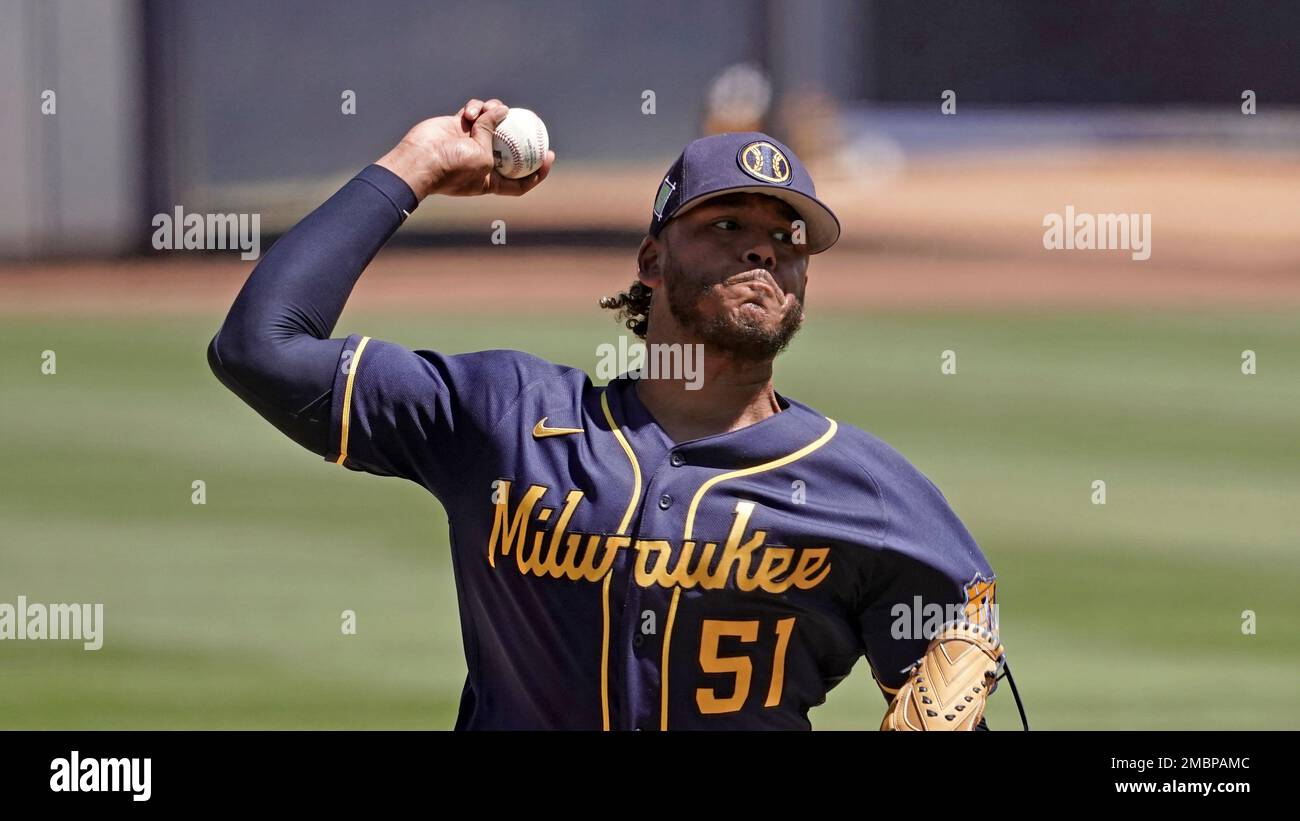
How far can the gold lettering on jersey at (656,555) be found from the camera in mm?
2998

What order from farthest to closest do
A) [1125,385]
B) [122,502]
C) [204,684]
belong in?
[1125,385] → [122,502] → [204,684]

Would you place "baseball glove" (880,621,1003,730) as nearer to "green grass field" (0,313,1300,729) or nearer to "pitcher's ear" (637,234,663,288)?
"pitcher's ear" (637,234,663,288)

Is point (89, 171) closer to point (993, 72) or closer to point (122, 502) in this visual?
point (122, 502)

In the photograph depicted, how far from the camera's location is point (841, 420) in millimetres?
9672

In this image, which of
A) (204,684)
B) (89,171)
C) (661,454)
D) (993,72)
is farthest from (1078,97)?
(661,454)

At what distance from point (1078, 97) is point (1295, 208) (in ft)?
8.33

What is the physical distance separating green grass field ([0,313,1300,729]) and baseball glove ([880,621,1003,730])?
3.66m

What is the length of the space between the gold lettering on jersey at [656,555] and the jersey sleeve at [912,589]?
0.37ft

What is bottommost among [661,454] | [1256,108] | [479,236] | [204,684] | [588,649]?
[204,684]

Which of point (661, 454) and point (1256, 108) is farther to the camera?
point (1256, 108)

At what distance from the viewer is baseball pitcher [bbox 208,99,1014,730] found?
301cm

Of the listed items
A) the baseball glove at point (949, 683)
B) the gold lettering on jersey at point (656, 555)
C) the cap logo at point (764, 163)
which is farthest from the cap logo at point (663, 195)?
the baseball glove at point (949, 683)

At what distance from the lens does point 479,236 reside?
17844mm

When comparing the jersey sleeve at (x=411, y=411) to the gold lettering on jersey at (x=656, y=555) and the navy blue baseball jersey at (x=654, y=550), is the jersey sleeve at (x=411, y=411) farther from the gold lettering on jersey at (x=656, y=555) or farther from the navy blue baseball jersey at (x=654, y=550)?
the gold lettering on jersey at (x=656, y=555)
